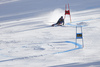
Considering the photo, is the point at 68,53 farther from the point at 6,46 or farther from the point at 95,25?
the point at 95,25

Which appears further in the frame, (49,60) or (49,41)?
(49,41)

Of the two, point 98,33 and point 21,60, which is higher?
point 98,33

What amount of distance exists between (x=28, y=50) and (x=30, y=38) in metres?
1.76

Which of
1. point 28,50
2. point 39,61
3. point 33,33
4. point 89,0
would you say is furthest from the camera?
point 89,0

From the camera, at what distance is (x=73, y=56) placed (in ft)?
23.2

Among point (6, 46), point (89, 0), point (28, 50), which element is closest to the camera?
point (28, 50)

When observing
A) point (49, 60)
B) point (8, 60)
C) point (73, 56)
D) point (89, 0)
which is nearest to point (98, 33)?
point (73, 56)

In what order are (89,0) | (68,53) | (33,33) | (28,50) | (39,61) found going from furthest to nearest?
(89,0), (33,33), (28,50), (68,53), (39,61)

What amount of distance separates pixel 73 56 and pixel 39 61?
1.09 metres

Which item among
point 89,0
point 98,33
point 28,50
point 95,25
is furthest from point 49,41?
point 89,0

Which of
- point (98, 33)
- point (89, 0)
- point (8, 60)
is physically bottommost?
point (8, 60)

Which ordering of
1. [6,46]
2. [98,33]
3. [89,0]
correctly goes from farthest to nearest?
[89,0] → [98,33] → [6,46]

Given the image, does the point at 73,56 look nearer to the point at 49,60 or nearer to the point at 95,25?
the point at 49,60

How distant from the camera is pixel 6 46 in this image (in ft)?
28.8
